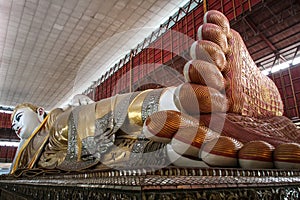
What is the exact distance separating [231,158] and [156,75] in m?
3.85

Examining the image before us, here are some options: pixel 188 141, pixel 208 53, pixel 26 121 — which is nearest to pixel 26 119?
pixel 26 121

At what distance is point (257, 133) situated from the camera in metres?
0.86

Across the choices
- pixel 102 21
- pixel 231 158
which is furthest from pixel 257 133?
pixel 102 21

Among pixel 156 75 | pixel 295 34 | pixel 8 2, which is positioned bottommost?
pixel 156 75

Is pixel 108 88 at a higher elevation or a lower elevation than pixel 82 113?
higher

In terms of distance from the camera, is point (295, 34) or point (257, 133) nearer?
point (257, 133)

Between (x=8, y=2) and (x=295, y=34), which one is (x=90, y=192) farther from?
(x=8, y=2)

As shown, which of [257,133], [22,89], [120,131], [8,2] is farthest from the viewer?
[22,89]

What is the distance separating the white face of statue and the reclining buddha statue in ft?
1.69

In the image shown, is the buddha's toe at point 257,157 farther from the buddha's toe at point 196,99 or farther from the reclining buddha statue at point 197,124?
the buddha's toe at point 196,99

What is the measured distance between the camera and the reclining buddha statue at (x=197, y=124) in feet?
1.92

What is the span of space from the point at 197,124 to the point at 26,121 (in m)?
1.69

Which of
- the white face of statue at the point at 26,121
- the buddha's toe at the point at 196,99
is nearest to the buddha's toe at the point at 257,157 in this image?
the buddha's toe at the point at 196,99

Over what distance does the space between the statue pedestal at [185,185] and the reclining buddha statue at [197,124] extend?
0.12 metres
